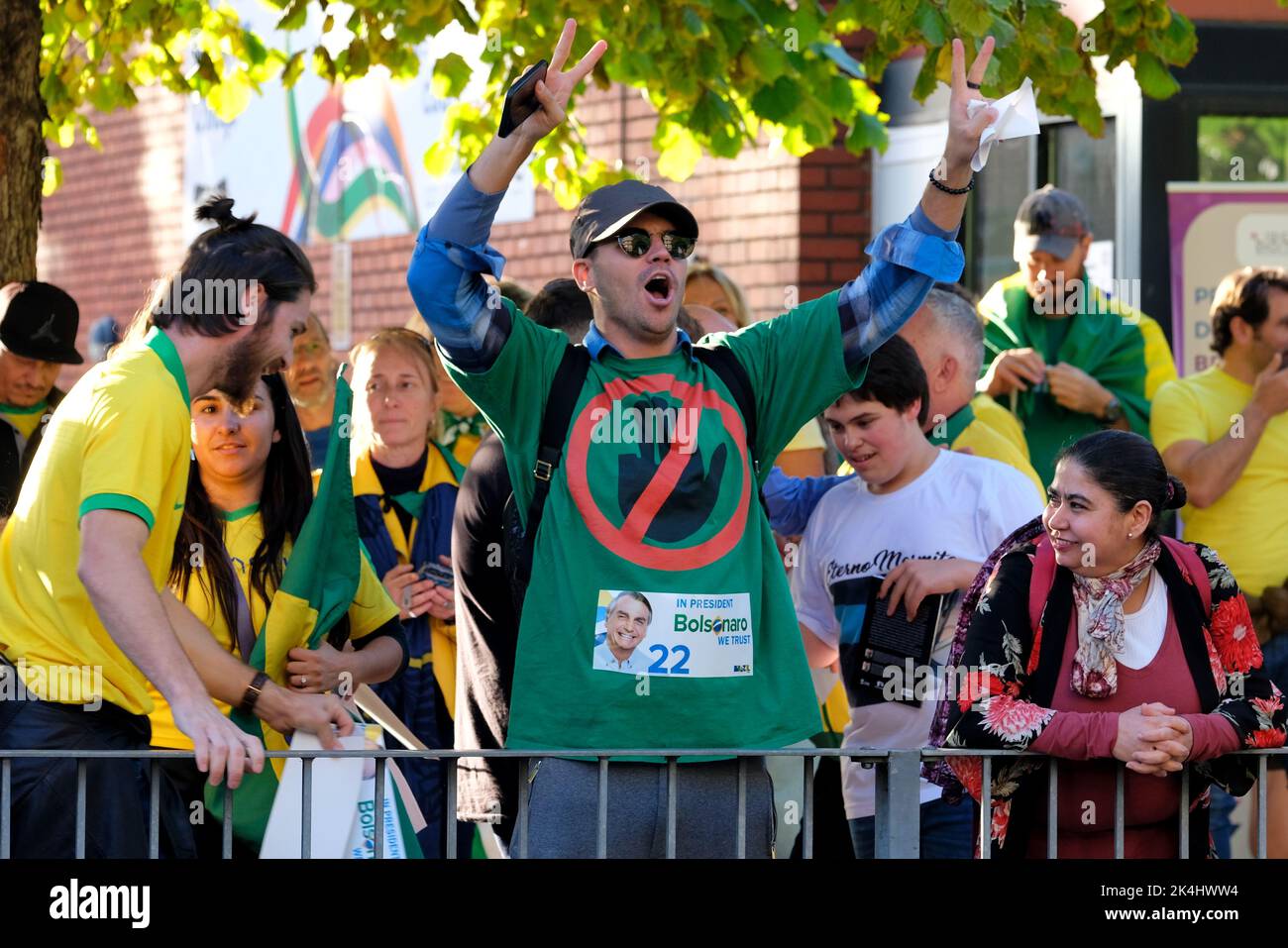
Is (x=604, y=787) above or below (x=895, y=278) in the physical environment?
below

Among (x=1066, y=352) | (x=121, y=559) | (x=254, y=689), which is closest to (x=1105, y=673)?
(x=254, y=689)

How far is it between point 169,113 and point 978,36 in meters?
11.6

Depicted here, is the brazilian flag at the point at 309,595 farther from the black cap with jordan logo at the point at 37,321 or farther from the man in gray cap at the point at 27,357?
the black cap with jordan logo at the point at 37,321

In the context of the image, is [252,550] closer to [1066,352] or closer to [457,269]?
[457,269]

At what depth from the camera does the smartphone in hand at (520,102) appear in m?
4.02

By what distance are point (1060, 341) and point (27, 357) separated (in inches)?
135

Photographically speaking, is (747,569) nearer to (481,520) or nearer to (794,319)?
(794,319)

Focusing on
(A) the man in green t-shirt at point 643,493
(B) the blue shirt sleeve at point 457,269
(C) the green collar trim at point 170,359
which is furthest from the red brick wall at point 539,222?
(C) the green collar trim at point 170,359

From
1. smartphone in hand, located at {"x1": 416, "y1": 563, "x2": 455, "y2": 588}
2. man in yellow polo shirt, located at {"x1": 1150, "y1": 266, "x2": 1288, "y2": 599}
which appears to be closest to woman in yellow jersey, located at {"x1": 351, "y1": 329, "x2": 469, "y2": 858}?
smartphone in hand, located at {"x1": 416, "y1": 563, "x2": 455, "y2": 588}

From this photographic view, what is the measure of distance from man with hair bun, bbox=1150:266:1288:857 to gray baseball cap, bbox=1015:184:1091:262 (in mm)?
580

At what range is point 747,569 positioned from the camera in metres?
4.16

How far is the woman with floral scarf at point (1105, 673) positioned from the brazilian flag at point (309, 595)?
1.27 m

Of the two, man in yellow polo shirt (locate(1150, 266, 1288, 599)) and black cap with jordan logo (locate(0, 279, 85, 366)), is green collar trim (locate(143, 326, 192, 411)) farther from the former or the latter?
man in yellow polo shirt (locate(1150, 266, 1288, 599))

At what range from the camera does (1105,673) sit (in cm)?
440
